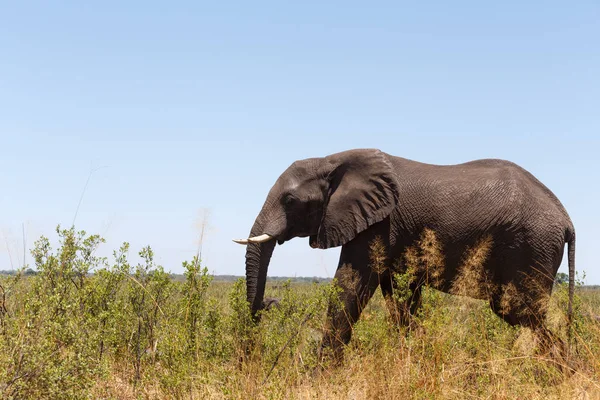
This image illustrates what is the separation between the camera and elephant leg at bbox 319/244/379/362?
7.80 m

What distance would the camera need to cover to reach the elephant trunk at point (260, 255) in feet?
27.7

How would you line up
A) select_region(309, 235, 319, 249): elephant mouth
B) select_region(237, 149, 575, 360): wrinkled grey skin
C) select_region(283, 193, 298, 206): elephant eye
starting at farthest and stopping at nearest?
select_region(309, 235, 319, 249): elephant mouth, select_region(283, 193, 298, 206): elephant eye, select_region(237, 149, 575, 360): wrinkled grey skin

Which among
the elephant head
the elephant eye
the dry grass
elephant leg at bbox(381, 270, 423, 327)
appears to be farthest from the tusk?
the dry grass

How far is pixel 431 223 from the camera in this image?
8398 mm

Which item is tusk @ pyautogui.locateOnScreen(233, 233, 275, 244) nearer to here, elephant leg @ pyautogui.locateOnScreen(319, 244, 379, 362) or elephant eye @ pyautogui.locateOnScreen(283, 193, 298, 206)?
elephant eye @ pyautogui.locateOnScreen(283, 193, 298, 206)

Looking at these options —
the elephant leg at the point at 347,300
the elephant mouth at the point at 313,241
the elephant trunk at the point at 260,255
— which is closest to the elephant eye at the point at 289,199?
the elephant trunk at the point at 260,255

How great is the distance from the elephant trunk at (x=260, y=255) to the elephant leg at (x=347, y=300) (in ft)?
2.92

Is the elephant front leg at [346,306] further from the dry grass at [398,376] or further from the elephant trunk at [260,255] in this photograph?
the elephant trunk at [260,255]

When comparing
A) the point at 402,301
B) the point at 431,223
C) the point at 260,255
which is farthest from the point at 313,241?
the point at 431,223

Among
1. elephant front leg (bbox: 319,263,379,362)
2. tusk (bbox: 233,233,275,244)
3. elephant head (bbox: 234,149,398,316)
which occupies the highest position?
elephant head (bbox: 234,149,398,316)

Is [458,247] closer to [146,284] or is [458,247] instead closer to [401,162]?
[401,162]

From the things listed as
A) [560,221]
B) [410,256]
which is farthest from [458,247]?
[560,221]

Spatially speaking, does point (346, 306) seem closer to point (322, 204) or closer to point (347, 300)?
point (347, 300)

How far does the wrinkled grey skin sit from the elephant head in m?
0.01
